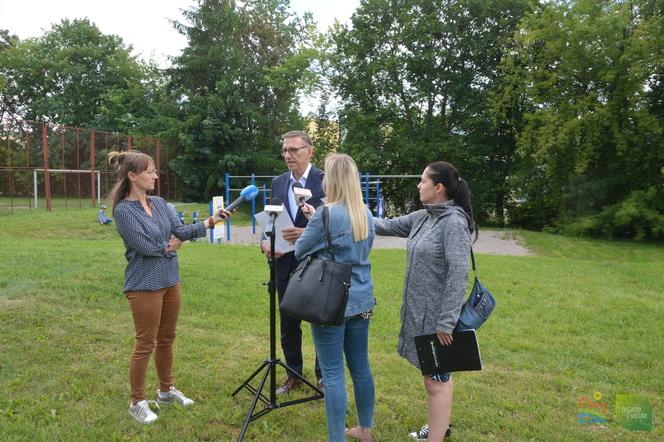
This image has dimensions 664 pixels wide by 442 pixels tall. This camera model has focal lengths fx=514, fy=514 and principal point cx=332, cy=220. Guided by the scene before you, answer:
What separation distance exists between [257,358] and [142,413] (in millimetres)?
1303

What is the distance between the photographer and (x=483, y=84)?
23.1 metres

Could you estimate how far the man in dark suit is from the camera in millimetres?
3447

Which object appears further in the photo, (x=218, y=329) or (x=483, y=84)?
(x=483, y=84)

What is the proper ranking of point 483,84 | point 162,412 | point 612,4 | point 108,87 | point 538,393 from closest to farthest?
1. point 162,412
2. point 538,393
3. point 612,4
4. point 483,84
5. point 108,87

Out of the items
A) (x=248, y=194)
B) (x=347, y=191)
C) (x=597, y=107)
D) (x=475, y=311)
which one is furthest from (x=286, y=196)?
(x=597, y=107)

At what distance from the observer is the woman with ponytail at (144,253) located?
119 inches

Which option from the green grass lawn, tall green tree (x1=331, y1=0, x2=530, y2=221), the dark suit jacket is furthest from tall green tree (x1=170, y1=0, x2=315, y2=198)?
the dark suit jacket

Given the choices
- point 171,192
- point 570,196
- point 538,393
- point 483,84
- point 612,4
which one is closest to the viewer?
point 538,393

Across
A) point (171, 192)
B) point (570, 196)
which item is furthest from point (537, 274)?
point (171, 192)

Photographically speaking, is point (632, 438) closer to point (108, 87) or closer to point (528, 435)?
point (528, 435)

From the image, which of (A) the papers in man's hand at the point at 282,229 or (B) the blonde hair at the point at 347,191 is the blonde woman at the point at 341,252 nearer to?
(B) the blonde hair at the point at 347,191

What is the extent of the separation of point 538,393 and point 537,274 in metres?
5.67

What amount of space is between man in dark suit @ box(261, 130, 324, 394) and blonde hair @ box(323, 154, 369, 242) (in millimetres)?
645

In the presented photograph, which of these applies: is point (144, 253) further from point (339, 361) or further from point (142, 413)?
point (339, 361)
